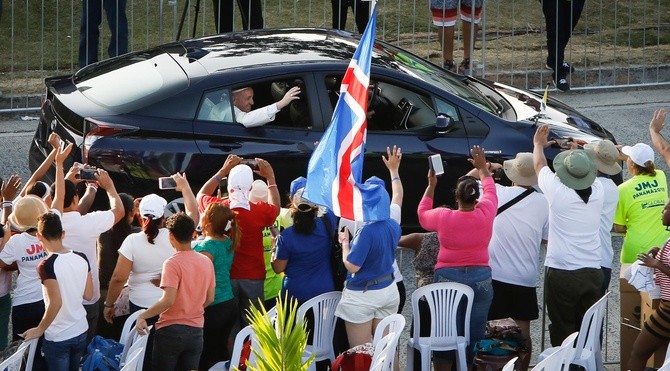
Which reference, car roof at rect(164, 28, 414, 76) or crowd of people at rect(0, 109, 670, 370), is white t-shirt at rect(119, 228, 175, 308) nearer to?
crowd of people at rect(0, 109, 670, 370)

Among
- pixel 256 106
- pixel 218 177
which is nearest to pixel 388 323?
pixel 218 177

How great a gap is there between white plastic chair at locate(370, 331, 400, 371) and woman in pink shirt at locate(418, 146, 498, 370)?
3.94 ft

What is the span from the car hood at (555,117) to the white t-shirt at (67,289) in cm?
428

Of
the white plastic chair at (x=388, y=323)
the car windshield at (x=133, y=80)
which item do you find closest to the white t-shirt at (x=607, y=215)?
the white plastic chair at (x=388, y=323)

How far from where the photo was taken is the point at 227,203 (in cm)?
936

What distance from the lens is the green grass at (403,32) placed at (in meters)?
15.2

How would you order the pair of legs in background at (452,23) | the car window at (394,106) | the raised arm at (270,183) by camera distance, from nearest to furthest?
1. the raised arm at (270,183)
2. the car window at (394,106)
3. the pair of legs in background at (452,23)

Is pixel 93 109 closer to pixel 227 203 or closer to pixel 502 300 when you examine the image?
pixel 227 203

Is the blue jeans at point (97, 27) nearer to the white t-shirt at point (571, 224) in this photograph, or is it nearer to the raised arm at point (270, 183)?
the raised arm at point (270, 183)

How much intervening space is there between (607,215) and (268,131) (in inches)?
104

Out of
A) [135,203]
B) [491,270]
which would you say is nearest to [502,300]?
[491,270]

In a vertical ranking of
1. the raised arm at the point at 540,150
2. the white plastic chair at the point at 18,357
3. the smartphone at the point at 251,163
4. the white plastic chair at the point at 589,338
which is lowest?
the white plastic chair at the point at 589,338

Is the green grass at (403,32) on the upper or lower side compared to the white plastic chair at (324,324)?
upper

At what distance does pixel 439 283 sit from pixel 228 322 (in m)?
1.40
